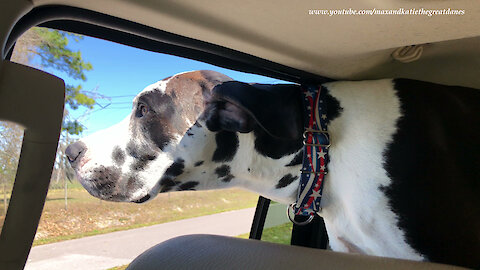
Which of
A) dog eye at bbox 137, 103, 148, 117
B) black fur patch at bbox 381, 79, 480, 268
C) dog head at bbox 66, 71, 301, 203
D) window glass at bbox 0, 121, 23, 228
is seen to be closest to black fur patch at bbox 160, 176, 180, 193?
dog head at bbox 66, 71, 301, 203

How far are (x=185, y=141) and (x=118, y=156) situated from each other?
33 centimetres

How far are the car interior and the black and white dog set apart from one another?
0.71 feet

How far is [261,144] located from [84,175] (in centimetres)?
87

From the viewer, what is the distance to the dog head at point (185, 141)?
1.61 metres

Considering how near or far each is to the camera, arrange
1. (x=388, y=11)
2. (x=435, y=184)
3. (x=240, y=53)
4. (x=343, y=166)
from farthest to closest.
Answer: (x=240, y=53)
(x=343, y=166)
(x=435, y=184)
(x=388, y=11)

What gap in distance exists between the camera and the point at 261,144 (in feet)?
5.74

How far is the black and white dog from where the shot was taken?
148 centimetres

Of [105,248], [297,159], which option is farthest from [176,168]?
[105,248]

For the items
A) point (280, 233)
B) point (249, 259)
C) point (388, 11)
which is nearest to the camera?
point (249, 259)

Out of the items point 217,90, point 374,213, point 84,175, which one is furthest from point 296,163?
point 84,175

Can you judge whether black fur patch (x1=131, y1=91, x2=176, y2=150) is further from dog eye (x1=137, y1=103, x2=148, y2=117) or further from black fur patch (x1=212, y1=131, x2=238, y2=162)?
black fur patch (x1=212, y1=131, x2=238, y2=162)

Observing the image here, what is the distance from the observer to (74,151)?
1667 millimetres

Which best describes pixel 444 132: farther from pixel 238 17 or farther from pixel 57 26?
pixel 57 26

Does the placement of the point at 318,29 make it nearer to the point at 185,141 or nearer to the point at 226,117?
the point at 226,117
